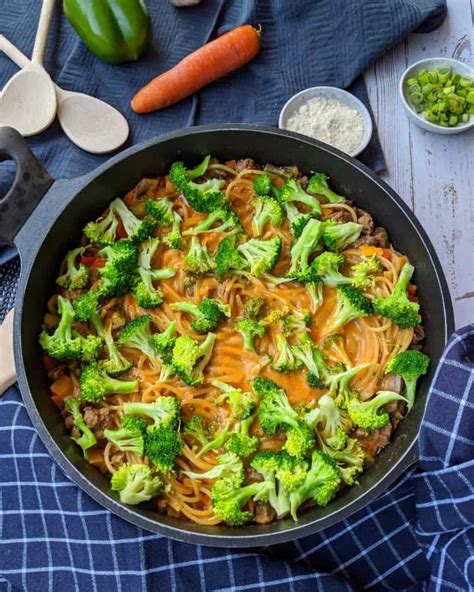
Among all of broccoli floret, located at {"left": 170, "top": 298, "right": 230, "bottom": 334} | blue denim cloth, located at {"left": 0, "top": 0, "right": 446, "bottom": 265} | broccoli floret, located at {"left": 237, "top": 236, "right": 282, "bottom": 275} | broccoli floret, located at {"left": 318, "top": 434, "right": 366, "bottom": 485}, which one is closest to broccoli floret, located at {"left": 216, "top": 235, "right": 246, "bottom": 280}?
broccoli floret, located at {"left": 237, "top": 236, "right": 282, "bottom": 275}

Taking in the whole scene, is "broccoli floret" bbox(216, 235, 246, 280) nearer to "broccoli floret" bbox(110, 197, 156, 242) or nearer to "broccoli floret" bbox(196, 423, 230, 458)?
"broccoli floret" bbox(110, 197, 156, 242)

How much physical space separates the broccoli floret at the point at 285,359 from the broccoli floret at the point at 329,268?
33 centimetres

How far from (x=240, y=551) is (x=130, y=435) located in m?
0.75

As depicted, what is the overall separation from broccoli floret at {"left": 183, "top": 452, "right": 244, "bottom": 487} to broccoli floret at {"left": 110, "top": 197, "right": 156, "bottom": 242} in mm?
1084

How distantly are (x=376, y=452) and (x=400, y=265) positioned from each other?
2.86 ft

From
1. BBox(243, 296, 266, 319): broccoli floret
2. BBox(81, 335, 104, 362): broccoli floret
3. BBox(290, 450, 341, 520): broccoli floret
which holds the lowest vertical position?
BBox(290, 450, 341, 520): broccoli floret

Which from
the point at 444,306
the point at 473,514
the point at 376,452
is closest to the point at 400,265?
the point at 444,306

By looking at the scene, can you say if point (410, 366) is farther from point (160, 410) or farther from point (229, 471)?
point (160, 410)

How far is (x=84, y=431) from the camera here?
3205mm

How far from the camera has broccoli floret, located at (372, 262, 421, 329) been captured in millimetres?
3289

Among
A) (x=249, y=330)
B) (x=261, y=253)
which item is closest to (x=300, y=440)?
(x=249, y=330)

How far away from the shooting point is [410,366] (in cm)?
325

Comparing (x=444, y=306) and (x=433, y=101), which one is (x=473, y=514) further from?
(x=433, y=101)

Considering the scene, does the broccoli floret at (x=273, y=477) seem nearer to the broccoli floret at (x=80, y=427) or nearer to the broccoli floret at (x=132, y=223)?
the broccoli floret at (x=80, y=427)
